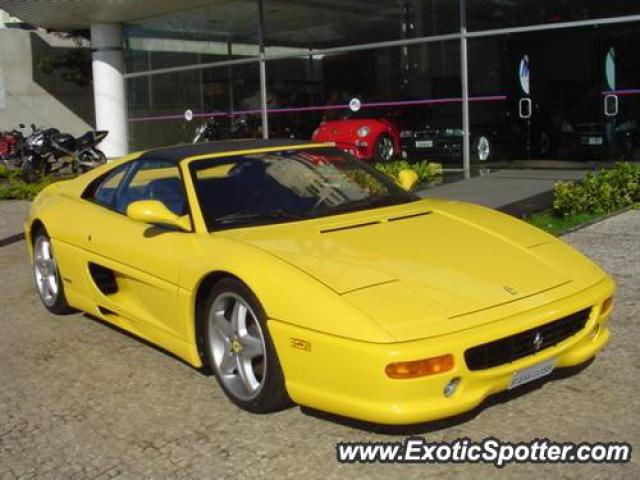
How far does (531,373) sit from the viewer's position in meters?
3.51

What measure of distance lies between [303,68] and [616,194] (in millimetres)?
8333

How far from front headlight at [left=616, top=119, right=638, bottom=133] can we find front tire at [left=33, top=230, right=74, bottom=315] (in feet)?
29.3

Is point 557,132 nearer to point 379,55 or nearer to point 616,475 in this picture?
point 379,55

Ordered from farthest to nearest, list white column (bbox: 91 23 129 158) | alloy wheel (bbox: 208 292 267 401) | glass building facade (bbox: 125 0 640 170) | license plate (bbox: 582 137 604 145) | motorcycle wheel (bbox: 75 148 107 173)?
white column (bbox: 91 23 129 158), motorcycle wheel (bbox: 75 148 107 173), license plate (bbox: 582 137 604 145), glass building facade (bbox: 125 0 640 170), alloy wheel (bbox: 208 292 267 401)

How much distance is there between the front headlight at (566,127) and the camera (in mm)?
12641

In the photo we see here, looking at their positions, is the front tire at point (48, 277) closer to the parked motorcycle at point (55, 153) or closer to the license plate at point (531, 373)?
the license plate at point (531, 373)

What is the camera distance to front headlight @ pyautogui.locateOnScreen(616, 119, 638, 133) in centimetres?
1172

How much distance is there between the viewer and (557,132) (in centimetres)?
1287

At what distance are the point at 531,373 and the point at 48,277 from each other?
383 cm

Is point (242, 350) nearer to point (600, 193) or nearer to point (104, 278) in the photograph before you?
point (104, 278)

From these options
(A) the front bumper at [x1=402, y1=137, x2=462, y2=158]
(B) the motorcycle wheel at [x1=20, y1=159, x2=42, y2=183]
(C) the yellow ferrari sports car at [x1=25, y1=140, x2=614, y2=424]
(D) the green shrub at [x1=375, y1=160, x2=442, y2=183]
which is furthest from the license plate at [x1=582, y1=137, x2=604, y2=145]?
(B) the motorcycle wheel at [x1=20, y1=159, x2=42, y2=183]

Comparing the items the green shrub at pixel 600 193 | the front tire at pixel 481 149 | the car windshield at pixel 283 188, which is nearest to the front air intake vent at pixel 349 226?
the car windshield at pixel 283 188

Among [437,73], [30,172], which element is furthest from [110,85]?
[437,73]

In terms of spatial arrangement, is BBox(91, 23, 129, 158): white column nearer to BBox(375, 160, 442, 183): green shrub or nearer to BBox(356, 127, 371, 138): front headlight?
BBox(356, 127, 371, 138): front headlight
